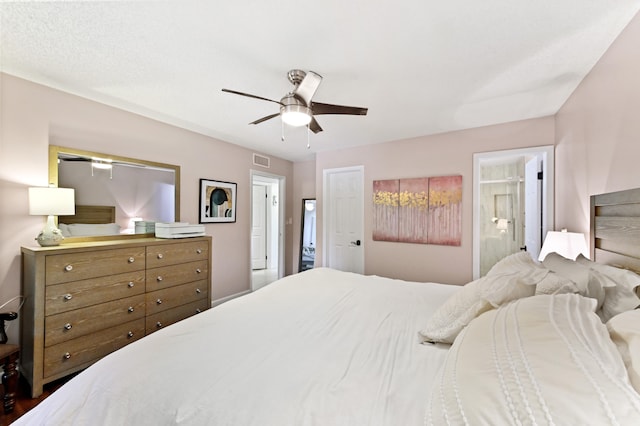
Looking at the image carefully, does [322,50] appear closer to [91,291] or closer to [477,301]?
[477,301]

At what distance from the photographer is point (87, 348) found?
201cm

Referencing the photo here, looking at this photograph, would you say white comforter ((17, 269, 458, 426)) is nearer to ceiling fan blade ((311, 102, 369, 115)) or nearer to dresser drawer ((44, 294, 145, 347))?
dresser drawer ((44, 294, 145, 347))

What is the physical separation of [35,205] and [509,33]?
11.2 feet

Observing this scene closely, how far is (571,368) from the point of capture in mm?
586

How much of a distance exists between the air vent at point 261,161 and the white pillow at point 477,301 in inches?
142

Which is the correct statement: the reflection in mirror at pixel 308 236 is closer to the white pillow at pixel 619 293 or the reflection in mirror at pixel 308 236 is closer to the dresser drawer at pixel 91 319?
the dresser drawer at pixel 91 319

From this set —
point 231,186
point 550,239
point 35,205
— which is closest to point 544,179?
point 550,239

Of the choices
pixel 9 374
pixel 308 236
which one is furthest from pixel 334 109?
pixel 308 236

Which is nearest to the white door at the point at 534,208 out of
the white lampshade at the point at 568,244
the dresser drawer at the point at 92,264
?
the white lampshade at the point at 568,244

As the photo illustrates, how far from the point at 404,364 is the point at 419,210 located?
266 centimetres

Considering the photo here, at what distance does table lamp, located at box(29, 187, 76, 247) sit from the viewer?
6.36 ft

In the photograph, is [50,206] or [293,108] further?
[50,206]

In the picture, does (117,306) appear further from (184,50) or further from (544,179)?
(544,179)

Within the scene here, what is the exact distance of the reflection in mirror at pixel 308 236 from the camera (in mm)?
4730
